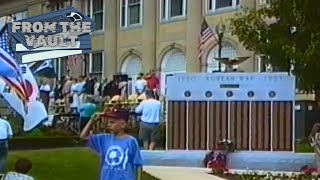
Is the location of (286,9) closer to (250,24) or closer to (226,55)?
(250,24)

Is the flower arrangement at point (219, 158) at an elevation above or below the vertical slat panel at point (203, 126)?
below

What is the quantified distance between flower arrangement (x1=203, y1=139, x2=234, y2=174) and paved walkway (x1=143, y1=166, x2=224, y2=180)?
25cm

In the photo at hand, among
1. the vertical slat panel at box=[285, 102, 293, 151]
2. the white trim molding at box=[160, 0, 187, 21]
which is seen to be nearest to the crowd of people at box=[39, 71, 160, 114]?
the white trim molding at box=[160, 0, 187, 21]

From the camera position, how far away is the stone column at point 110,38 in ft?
160

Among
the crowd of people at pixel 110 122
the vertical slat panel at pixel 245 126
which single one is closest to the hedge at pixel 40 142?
the crowd of people at pixel 110 122

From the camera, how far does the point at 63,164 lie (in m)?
21.5

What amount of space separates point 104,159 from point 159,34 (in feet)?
115

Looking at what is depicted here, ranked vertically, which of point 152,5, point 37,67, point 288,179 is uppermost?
point 152,5

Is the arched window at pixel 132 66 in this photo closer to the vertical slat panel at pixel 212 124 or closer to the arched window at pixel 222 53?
the arched window at pixel 222 53

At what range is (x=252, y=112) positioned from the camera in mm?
23969

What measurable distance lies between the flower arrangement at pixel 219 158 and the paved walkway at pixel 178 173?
0.25 m

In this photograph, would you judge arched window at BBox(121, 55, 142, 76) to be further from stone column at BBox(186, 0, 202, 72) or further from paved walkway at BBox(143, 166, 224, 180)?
paved walkway at BBox(143, 166, 224, 180)

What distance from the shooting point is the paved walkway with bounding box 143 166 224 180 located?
19844mm

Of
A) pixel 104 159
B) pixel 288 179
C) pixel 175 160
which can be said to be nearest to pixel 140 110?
pixel 175 160
